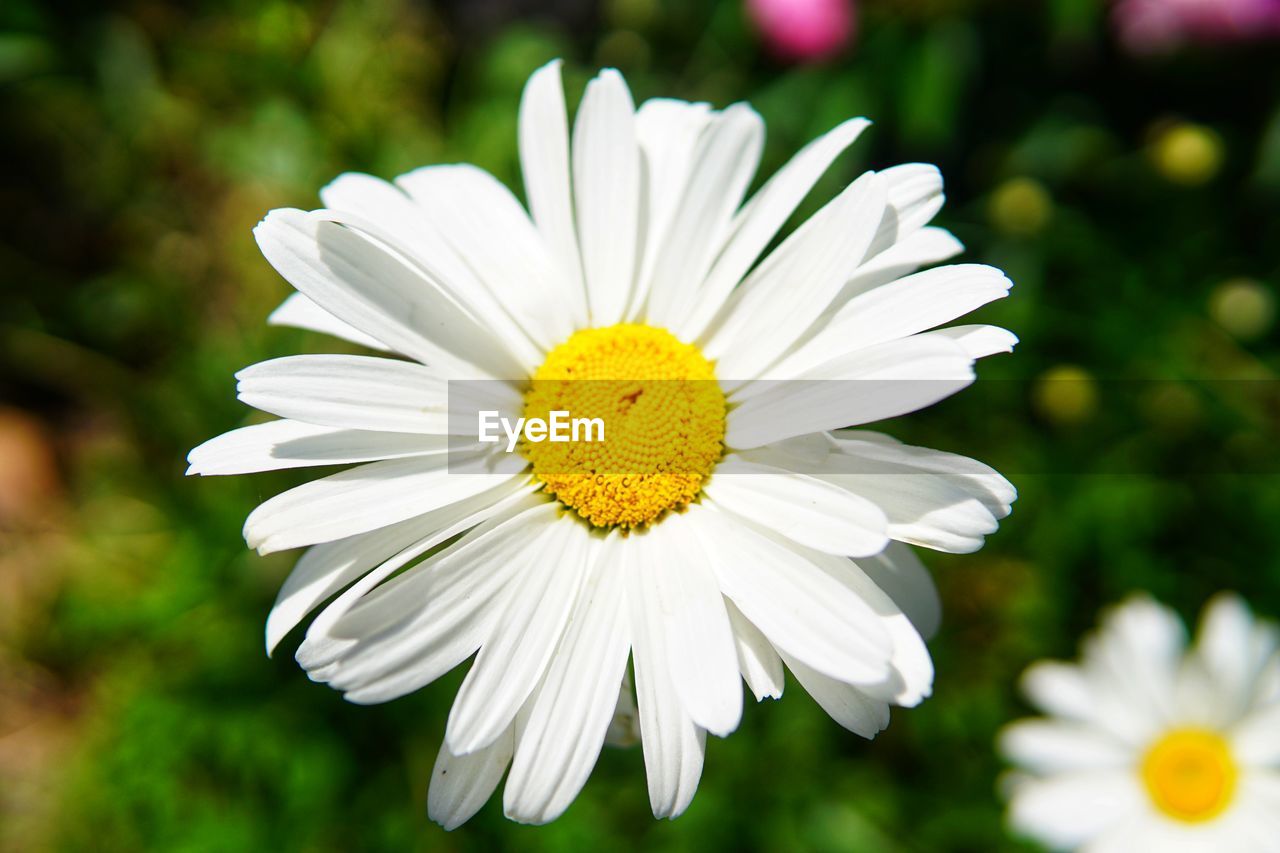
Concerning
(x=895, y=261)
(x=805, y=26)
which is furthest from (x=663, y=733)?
(x=805, y=26)

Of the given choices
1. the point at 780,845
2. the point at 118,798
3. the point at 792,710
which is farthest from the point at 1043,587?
the point at 118,798

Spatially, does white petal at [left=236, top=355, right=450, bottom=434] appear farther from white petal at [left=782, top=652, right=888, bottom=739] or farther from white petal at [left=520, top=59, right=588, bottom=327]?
white petal at [left=782, top=652, right=888, bottom=739]

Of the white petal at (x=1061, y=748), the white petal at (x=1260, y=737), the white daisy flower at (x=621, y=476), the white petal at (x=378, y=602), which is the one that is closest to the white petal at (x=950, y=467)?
the white daisy flower at (x=621, y=476)

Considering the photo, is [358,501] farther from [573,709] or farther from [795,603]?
[795,603]

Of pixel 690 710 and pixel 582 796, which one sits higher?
pixel 690 710

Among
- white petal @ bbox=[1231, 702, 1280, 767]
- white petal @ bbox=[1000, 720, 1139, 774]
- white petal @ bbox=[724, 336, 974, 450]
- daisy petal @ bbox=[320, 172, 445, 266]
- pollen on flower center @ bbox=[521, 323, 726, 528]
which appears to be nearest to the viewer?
white petal @ bbox=[724, 336, 974, 450]

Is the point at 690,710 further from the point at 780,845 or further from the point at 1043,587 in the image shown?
the point at 1043,587

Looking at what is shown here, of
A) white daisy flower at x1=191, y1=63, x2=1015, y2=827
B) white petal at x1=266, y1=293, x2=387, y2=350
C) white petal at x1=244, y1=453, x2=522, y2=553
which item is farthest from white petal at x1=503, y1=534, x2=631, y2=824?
white petal at x1=266, y1=293, x2=387, y2=350
